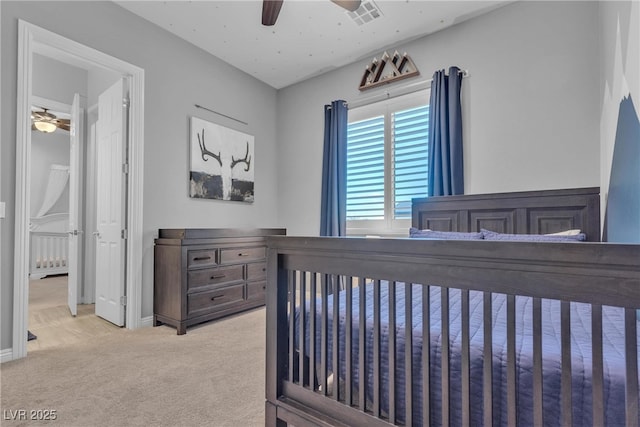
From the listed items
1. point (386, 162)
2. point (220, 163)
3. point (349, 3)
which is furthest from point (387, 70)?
point (220, 163)

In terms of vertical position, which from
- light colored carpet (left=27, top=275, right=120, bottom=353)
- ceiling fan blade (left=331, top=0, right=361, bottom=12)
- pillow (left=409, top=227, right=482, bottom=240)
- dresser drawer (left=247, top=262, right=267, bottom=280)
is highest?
ceiling fan blade (left=331, top=0, right=361, bottom=12)

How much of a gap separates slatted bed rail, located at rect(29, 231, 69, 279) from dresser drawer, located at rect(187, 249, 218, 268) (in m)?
4.43

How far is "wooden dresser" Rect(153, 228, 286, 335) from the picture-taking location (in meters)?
2.70

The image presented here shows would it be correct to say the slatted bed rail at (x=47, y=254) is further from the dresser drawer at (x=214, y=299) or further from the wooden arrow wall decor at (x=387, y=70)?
the wooden arrow wall decor at (x=387, y=70)

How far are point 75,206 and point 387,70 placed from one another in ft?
12.0

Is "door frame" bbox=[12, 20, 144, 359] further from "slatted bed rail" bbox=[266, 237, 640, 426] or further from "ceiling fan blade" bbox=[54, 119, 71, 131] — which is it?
"ceiling fan blade" bbox=[54, 119, 71, 131]

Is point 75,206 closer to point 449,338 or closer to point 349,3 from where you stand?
point 349,3

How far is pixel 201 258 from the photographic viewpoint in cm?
282

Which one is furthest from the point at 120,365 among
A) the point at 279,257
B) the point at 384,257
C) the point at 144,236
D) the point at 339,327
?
the point at 384,257

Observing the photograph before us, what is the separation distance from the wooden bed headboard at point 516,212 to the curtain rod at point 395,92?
1.20 m

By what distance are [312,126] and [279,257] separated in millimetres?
3128

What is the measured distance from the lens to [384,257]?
0.98m

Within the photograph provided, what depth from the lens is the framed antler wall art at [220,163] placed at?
Result: 11.0 feet

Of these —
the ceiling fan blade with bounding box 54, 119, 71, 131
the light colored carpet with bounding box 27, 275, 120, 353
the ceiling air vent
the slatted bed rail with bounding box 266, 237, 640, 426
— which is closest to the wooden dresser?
the light colored carpet with bounding box 27, 275, 120, 353
